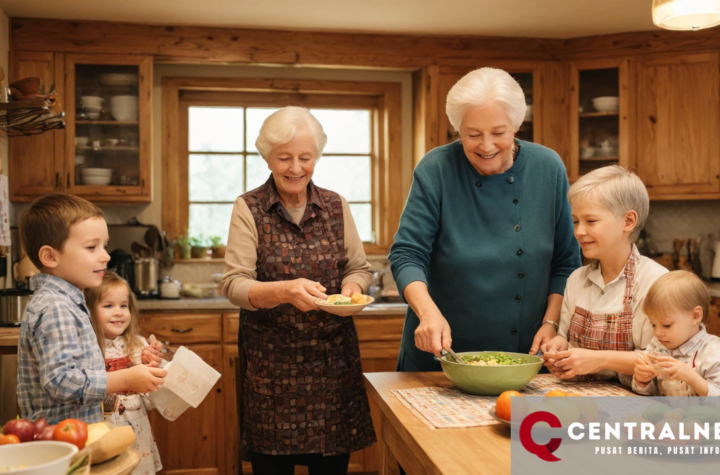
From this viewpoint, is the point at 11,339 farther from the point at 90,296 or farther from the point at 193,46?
the point at 193,46

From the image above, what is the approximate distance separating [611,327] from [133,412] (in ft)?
4.82

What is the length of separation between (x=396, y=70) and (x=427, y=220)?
2.71 meters

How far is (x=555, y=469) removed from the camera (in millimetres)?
Answer: 1023

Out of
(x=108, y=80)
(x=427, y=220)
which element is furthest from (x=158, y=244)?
(x=427, y=220)

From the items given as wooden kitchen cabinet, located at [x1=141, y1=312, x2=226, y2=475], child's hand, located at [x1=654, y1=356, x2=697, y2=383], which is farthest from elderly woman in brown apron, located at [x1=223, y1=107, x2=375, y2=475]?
wooden kitchen cabinet, located at [x1=141, y1=312, x2=226, y2=475]

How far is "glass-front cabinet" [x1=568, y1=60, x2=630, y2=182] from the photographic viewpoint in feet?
13.4

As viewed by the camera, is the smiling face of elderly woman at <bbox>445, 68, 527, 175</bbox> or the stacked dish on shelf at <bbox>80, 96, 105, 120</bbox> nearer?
the smiling face of elderly woman at <bbox>445, 68, 527, 175</bbox>

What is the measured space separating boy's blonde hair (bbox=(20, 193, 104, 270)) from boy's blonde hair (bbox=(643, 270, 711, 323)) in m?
1.29

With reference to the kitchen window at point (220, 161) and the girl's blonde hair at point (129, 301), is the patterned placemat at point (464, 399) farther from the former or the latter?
the kitchen window at point (220, 161)

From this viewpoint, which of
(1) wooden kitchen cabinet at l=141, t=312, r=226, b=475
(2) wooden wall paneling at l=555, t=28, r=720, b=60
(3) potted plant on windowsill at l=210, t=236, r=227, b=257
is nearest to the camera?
(1) wooden kitchen cabinet at l=141, t=312, r=226, b=475

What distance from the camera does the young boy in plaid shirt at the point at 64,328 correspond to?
1345 mm

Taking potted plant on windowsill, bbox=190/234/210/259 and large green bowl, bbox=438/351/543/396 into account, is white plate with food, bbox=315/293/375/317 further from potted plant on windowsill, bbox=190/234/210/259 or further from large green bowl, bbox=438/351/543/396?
potted plant on windowsill, bbox=190/234/210/259

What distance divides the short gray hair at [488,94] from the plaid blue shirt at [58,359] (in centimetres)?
104

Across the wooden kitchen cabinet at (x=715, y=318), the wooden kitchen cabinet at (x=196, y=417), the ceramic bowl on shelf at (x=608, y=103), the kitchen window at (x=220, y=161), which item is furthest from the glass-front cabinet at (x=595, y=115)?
the wooden kitchen cabinet at (x=196, y=417)
